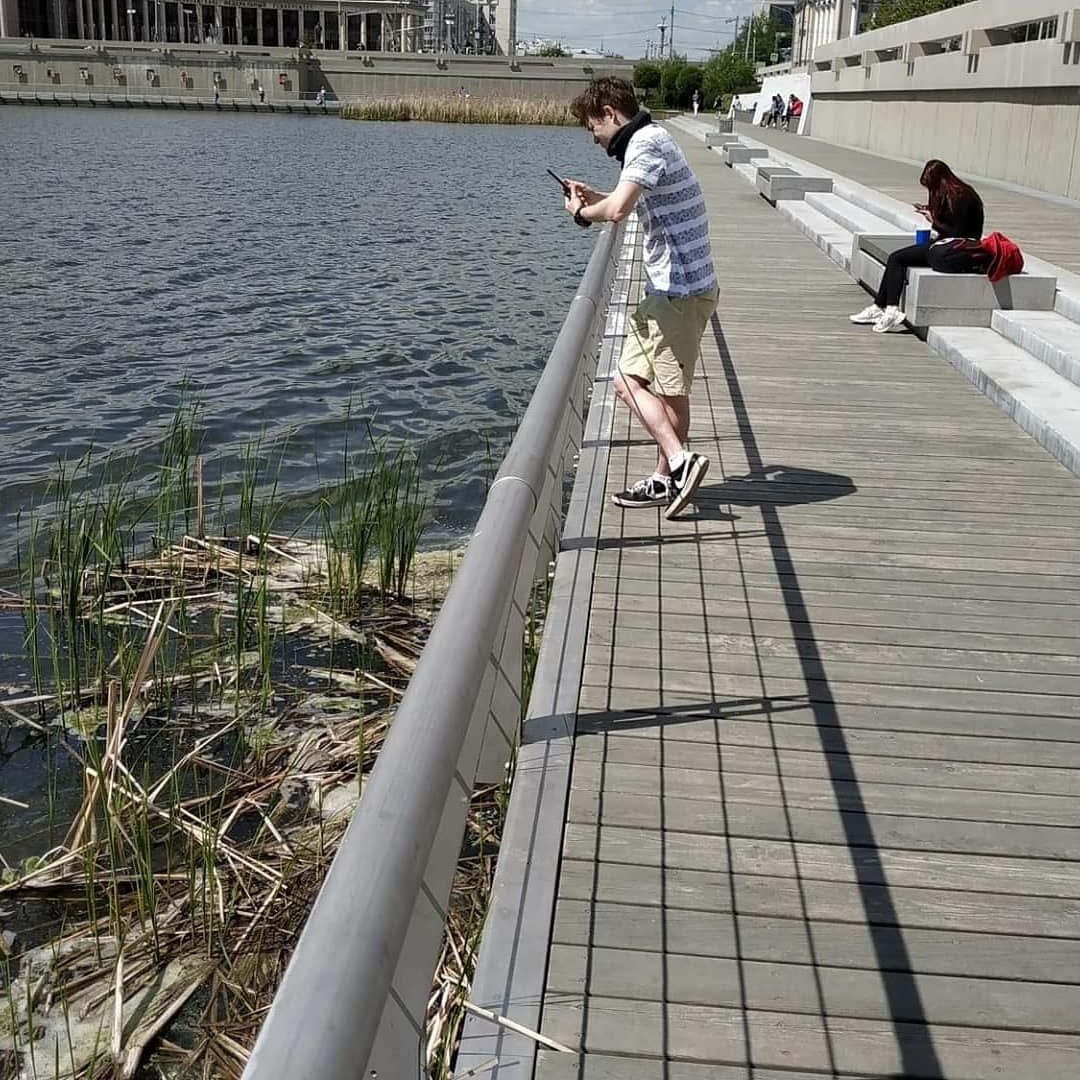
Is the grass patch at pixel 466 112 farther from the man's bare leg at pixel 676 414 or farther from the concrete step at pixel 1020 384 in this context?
the man's bare leg at pixel 676 414

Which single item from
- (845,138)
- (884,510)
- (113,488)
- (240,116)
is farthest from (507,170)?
(240,116)

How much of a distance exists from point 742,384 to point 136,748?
4.64 metres

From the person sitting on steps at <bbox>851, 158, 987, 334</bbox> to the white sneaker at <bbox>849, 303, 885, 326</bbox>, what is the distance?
28cm

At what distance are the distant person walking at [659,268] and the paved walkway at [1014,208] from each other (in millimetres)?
7210

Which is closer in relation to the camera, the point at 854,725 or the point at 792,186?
the point at 854,725

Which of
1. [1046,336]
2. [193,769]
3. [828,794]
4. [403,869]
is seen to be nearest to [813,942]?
[828,794]

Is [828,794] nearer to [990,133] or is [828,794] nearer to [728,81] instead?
[990,133]

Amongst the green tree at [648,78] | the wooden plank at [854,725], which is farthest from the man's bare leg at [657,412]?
the green tree at [648,78]

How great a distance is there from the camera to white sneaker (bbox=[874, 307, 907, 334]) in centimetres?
1063

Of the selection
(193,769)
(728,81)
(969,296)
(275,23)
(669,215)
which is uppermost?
(275,23)

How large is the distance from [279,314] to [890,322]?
356 inches

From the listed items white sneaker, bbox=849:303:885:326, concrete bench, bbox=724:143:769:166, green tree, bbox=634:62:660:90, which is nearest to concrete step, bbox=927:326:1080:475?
white sneaker, bbox=849:303:885:326

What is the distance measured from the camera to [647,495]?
247 inches

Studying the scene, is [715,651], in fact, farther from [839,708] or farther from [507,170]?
[507,170]
